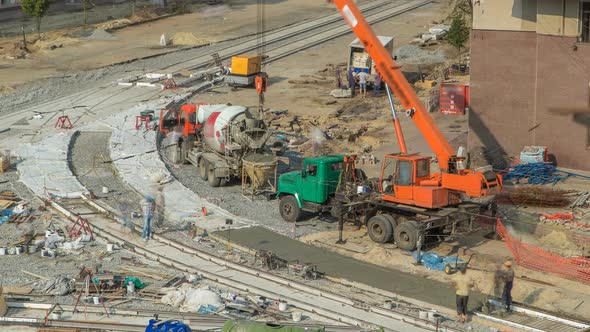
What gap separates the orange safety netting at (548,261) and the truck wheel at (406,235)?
8.86 feet

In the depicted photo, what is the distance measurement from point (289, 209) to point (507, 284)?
986 centimetres

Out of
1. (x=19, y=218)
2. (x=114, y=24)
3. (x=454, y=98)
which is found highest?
(x=114, y=24)

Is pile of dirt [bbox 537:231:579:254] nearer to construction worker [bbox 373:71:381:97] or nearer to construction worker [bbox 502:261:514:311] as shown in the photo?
construction worker [bbox 502:261:514:311]

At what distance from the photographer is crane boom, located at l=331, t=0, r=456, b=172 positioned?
3028 centimetres

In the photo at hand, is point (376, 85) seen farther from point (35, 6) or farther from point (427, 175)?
point (35, 6)

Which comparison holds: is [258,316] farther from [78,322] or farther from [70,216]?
[70,216]

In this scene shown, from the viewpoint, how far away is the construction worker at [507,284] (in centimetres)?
2425

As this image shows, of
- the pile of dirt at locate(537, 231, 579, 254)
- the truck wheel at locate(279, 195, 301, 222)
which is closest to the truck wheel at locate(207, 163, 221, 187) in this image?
the truck wheel at locate(279, 195, 301, 222)

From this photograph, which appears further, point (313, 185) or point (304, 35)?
point (304, 35)

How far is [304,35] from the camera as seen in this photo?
70.9m

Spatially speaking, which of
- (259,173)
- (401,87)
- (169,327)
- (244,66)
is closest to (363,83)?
(244,66)

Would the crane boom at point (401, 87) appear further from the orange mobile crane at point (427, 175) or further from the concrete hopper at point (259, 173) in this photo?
the concrete hopper at point (259, 173)

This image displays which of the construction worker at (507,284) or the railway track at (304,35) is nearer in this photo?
the construction worker at (507,284)

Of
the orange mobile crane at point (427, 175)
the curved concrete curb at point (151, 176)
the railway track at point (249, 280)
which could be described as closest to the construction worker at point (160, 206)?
the curved concrete curb at point (151, 176)
